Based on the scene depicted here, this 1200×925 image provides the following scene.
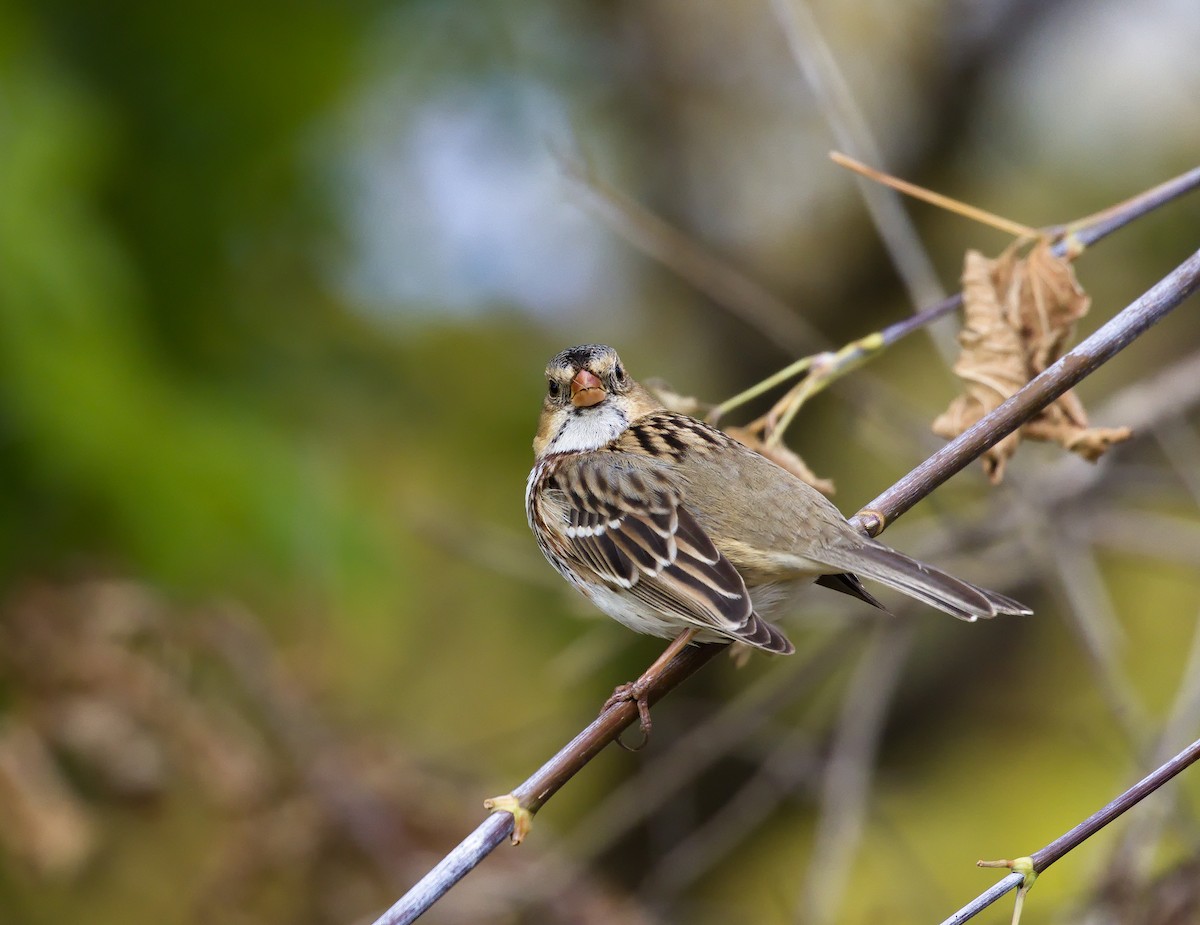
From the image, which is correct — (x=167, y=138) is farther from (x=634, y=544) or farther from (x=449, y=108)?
(x=634, y=544)

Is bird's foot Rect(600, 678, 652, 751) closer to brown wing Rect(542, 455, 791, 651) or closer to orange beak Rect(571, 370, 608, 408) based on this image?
brown wing Rect(542, 455, 791, 651)

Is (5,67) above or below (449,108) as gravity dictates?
below

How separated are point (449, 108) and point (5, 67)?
8.48ft

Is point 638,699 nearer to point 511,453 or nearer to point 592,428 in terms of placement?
point 592,428

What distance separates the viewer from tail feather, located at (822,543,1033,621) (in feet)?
9.29

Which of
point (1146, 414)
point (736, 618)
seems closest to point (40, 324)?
point (736, 618)

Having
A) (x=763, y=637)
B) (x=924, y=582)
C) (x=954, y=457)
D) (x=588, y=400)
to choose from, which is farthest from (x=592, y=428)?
(x=954, y=457)

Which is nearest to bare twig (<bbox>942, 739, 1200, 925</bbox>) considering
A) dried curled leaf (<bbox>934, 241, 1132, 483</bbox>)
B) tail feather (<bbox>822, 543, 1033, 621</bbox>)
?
tail feather (<bbox>822, 543, 1033, 621</bbox>)

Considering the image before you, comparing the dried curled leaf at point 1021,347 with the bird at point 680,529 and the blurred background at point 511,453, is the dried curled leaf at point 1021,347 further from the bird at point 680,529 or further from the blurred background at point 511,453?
the blurred background at point 511,453

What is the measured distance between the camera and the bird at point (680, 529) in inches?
118

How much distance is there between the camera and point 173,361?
5531 millimetres

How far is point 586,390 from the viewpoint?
3.84 meters

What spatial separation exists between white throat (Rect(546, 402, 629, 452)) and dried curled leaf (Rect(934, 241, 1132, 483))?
1053 millimetres

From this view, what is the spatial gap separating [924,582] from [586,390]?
1.24 metres
